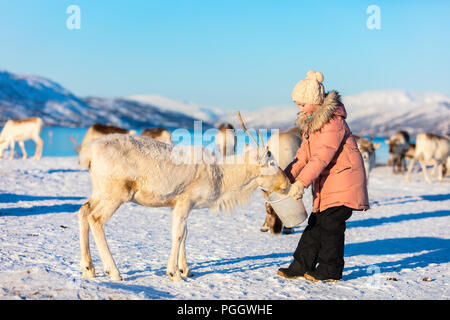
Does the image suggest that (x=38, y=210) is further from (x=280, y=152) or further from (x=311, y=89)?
(x=311, y=89)

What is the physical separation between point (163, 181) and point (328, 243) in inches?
76.4

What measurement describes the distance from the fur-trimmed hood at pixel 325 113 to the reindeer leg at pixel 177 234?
62.8 inches

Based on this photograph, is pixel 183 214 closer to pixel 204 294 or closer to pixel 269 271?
pixel 204 294

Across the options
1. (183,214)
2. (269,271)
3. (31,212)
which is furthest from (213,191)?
(31,212)

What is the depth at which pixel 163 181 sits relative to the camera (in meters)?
4.84

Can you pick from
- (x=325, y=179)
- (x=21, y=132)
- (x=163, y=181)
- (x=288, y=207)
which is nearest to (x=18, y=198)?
(x=163, y=181)

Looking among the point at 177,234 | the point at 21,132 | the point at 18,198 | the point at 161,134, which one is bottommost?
the point at 177,234

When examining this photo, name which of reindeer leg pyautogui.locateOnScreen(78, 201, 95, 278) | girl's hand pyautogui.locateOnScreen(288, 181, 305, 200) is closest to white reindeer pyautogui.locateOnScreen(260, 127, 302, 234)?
girl's hand pyautogui.locateOnScreen(288, 181, 305, 200)

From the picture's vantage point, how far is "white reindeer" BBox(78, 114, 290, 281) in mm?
4664

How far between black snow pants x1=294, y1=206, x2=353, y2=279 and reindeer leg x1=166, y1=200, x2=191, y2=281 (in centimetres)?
143

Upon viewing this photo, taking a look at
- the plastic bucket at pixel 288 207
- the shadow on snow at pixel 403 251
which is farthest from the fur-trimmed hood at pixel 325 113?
the shadow on snow at pixel 403 251

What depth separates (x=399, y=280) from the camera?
5.41 metres
